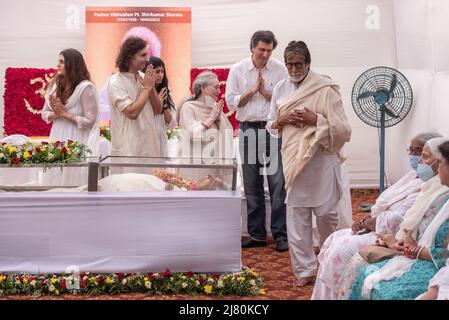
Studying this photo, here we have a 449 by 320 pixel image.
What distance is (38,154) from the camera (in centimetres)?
491

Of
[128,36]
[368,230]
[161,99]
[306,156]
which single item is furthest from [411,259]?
[128,36]

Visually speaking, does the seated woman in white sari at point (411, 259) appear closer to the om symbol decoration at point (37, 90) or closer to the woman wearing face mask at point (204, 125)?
the woman wearing face mask at point (204, 125)

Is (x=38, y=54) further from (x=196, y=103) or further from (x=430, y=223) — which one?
(x=430, y=223)

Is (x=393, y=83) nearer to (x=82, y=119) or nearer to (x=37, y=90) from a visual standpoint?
(x=82, y=119)

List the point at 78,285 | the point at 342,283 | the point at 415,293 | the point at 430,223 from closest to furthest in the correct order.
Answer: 1. the point at 415,293
2. the point at 430,223
3. the point at 342,283
4. the point at 78,285

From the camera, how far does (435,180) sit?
361 centimetres

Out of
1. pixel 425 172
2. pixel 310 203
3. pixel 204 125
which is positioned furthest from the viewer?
pixel 204 125

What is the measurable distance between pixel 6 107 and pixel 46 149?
13.6 ft

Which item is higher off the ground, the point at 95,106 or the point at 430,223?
the point at 95,106

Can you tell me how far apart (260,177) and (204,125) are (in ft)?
2.87

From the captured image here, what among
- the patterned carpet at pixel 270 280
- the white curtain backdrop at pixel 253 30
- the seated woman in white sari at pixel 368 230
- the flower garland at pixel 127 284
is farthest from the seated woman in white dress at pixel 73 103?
the white curtain backdrop at pixel 253 30

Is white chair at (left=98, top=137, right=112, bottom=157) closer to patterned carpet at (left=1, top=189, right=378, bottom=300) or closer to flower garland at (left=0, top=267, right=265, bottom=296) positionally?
patterned carpet at (left=1, top=189, right=378, bottom=300)

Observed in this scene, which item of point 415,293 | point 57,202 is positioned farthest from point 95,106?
point 415,293

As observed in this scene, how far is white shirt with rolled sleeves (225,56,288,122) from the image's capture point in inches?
237
